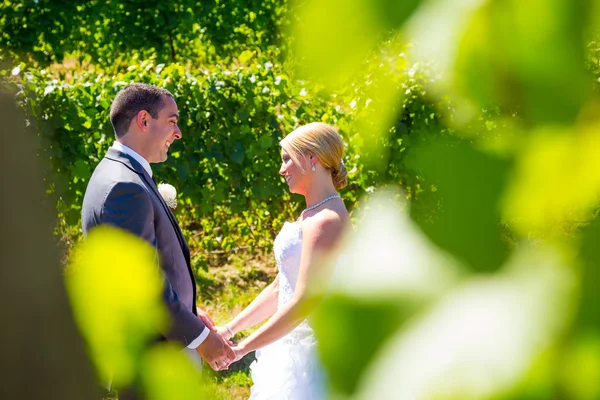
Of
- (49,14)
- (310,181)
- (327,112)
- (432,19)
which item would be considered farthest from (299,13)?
(49,14)

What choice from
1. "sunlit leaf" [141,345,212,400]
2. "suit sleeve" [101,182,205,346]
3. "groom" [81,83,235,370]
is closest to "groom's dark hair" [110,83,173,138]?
"groom" [81,83,235,370]

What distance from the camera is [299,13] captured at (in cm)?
24

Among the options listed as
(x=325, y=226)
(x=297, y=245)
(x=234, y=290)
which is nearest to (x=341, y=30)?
(x=325, y=226)

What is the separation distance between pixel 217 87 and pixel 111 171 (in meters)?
3.89

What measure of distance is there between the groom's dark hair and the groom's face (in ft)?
0.10

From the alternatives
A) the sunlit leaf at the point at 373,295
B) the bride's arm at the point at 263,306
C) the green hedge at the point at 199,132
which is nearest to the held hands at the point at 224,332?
the bride's arm at the point at 263,306

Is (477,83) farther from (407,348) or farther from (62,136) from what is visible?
(62,136)

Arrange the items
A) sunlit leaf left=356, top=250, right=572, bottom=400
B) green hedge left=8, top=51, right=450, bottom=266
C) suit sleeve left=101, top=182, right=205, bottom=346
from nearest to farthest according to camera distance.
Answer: sunlit leaf left=356, top=250, right=572, bottom=400 → suit sleeve left=101, top=182, right=205, bottom=346 → green hedge left=8, top=51, right=450, bottom=266

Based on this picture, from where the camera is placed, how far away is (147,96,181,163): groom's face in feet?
9.27

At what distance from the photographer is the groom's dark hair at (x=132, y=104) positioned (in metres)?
2.76

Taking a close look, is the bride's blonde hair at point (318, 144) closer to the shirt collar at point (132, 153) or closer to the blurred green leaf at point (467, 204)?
the shirt collar at point (132, 153)

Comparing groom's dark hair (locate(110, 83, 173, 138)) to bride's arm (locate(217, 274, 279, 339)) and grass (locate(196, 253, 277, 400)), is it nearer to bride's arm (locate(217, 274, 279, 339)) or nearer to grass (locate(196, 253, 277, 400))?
bride's arm (locate(217, 274, 279, 339))

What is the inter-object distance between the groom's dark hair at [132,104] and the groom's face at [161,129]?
0.10 feet

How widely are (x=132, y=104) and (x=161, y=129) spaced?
0.18 meters
